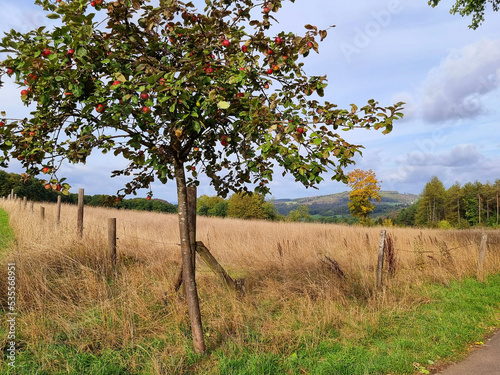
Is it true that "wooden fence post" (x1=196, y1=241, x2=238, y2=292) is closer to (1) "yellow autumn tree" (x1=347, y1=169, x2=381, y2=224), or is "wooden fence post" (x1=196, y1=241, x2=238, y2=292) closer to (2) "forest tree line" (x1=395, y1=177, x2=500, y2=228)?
(1) "yellow autumn tree" (x1=347, y1=169, x2=381, y2=224)

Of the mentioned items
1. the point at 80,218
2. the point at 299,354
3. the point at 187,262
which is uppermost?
the point at 80,218

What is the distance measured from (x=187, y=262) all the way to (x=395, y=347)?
133 inches

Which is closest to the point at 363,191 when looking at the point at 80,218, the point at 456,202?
the point at 80,218

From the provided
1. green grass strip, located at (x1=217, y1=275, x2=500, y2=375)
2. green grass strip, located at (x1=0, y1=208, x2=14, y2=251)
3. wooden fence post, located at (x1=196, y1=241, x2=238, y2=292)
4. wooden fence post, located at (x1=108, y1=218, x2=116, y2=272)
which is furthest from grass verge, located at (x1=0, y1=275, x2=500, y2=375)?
green grass strip, located at (x1=0, y1=208, x2=14, y2=251)

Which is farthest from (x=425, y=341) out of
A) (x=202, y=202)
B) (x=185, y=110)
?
Answer: (x=202, y=202)

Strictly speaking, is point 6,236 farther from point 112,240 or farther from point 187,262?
point 187,262

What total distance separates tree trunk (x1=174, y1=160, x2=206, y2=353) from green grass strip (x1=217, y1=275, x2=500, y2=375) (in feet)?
1.29

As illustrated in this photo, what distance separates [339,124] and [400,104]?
2.11 ft

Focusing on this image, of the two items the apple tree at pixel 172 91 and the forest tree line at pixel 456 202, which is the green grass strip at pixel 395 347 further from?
the forest tree line at pixel 456 202

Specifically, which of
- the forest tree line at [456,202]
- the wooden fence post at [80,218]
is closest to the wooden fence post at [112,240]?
the wooden fence post at [80,218]

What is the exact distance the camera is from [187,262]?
4262 millimetres

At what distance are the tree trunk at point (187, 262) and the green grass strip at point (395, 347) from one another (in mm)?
393

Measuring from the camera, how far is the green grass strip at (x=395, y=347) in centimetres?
419

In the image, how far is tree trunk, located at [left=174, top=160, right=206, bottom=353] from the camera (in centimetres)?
423
